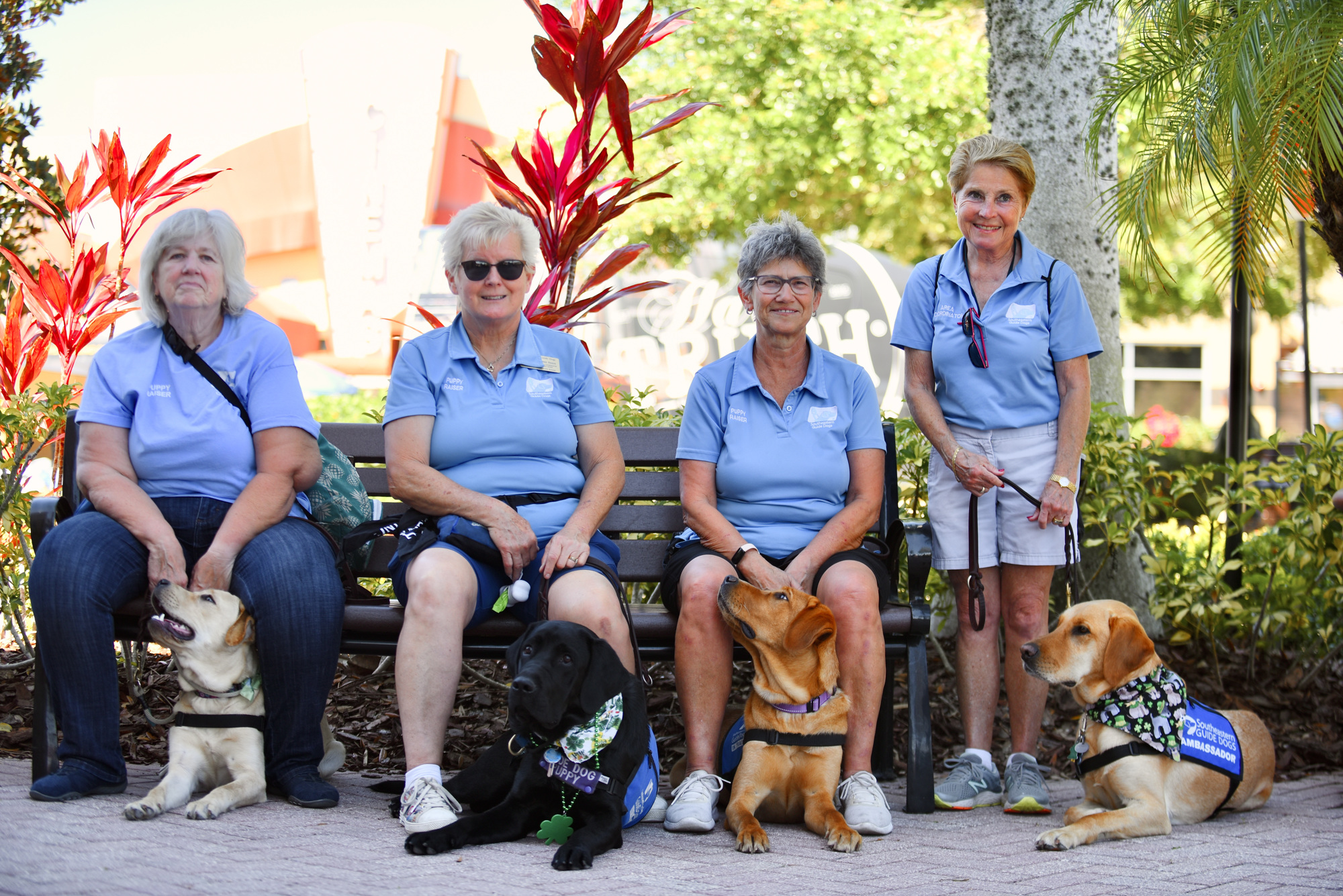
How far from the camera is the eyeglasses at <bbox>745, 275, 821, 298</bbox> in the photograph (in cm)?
387

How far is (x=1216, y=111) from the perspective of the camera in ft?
15.3

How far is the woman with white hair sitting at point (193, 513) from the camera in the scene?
3.42m

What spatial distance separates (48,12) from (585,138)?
3013 mm

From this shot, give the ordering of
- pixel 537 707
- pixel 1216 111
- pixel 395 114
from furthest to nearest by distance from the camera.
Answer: pixel 395 114, pixel 1216 111, pixel 537 707

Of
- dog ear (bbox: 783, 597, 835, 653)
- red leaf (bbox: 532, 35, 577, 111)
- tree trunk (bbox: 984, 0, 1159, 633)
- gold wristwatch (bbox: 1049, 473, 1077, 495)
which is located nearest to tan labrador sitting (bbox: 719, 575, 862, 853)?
dog ear (bbox: 783, 597, 835, 653)

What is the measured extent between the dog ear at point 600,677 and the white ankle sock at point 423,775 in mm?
528

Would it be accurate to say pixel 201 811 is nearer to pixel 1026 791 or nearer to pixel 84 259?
pixel 1026 791

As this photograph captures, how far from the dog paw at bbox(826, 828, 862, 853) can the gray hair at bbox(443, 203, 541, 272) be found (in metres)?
2.03

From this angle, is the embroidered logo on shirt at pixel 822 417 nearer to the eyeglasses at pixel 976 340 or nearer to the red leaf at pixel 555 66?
the eyeglasses at pixel 976 340

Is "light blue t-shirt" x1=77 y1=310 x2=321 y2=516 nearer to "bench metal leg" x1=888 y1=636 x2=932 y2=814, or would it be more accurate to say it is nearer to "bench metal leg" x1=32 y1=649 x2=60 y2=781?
"bench metal leg" x1=32 y1=649 x2=60 y2=781

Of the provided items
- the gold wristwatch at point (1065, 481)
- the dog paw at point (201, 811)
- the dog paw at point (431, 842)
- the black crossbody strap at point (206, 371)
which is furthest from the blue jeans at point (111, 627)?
the gold wristwatch at point (1065, 481)

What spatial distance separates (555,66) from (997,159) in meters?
2.16

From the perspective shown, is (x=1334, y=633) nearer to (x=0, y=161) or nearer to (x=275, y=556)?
(x=275, y=556)

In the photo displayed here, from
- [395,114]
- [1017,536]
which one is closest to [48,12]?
[1017,536]
